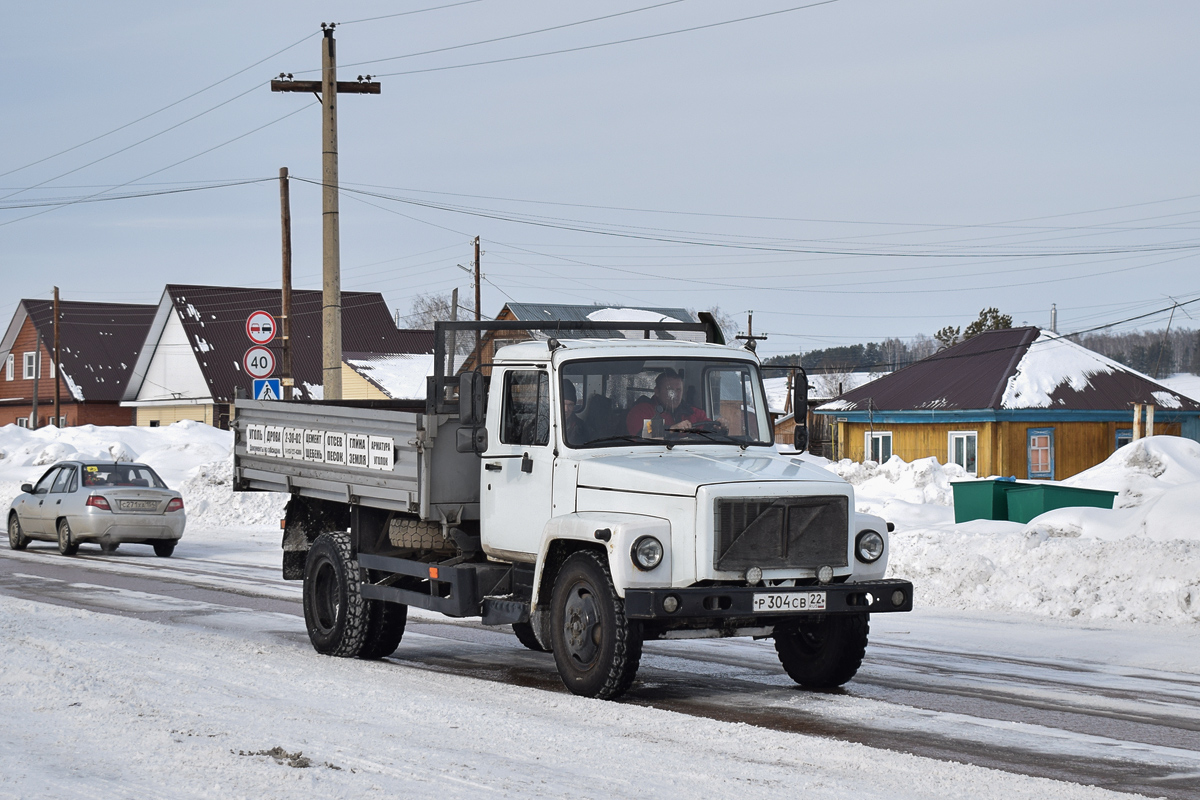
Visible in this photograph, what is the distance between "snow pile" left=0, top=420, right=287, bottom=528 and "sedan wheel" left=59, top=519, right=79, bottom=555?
6211 mm

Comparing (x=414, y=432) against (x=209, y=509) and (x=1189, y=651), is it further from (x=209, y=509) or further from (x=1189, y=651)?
(x=209, y=509)

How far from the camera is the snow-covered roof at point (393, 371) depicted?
59.3m

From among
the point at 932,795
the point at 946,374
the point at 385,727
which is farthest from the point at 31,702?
the point at 946,374

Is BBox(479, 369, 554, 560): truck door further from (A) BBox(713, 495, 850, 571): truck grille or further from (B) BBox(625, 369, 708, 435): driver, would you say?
(A) BBox(713, 495, 850, 571): truck grille

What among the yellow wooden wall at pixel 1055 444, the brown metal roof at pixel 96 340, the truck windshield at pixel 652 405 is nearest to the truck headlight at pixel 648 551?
the truck windshield at pixel 652 405

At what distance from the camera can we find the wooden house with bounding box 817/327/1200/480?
3988 cm

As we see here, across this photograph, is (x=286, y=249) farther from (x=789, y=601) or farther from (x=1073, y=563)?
(x=789, y=601)

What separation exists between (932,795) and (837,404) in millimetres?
39934

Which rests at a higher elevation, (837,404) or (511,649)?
(837,404)

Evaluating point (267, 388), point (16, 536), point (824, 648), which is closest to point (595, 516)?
point (824, 648)

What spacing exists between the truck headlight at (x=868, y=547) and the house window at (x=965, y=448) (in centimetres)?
3244

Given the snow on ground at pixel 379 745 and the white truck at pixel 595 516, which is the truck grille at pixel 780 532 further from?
the snow on ground at pixel 379 745

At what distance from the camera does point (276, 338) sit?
6519 cm

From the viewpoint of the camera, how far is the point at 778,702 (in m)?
9.06
